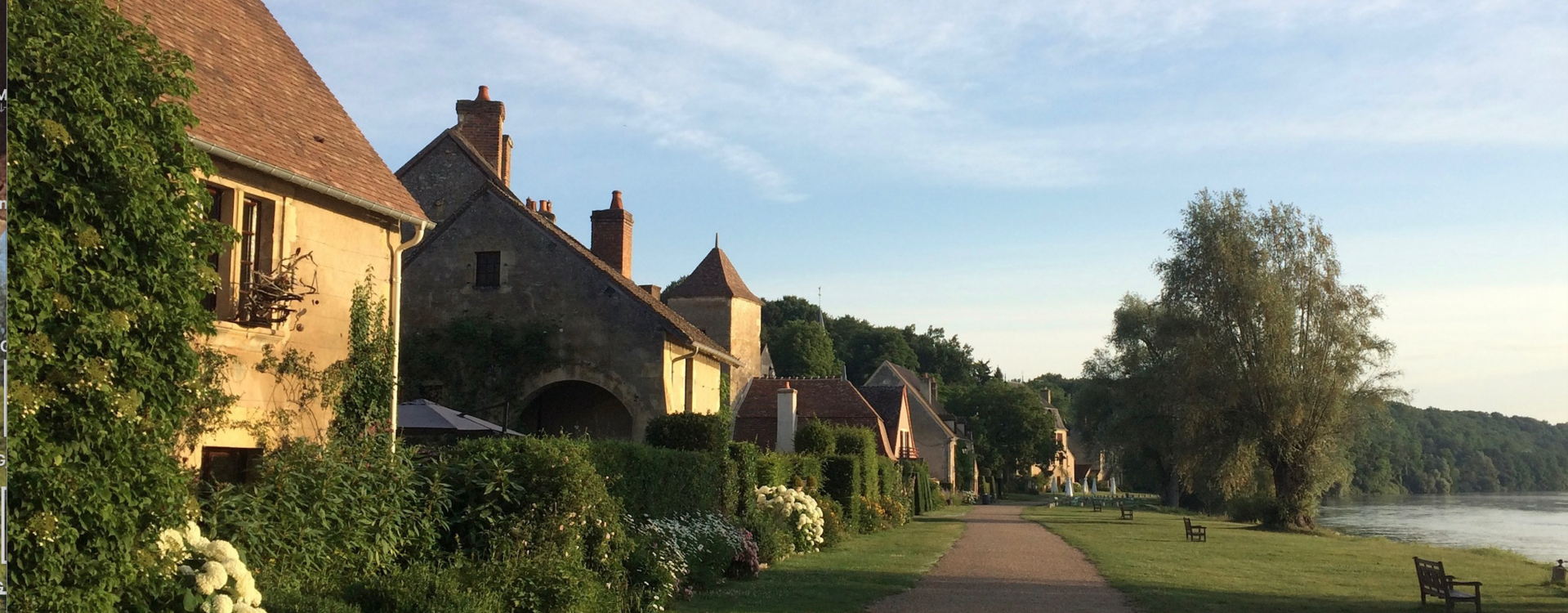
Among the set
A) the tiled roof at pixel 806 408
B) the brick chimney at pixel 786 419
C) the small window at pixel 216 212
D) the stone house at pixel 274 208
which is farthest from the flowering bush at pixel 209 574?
the tiled roof at pixel 806 408

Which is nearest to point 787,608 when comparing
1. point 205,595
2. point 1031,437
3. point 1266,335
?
point 205,595

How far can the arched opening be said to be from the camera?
980 inches

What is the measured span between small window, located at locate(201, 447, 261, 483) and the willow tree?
33.6 metres

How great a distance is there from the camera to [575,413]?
25.5m

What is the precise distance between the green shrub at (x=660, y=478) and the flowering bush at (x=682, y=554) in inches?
7.5

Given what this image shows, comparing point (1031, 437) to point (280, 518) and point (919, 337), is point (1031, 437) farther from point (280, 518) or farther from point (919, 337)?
point (280, 518)

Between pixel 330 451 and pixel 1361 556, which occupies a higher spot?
pixel 330 451

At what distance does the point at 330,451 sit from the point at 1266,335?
3538 centimetres

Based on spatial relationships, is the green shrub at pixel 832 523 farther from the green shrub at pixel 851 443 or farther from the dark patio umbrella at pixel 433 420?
the dark patio umbrella at pixel 433 420

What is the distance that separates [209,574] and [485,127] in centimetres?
2218

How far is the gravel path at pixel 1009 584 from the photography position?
14172mm

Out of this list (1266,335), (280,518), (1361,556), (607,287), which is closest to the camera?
(280,518)

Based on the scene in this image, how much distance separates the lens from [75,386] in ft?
19.7

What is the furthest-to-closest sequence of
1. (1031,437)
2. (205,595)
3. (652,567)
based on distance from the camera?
(1031,437)
(652,567)
(205,595)
